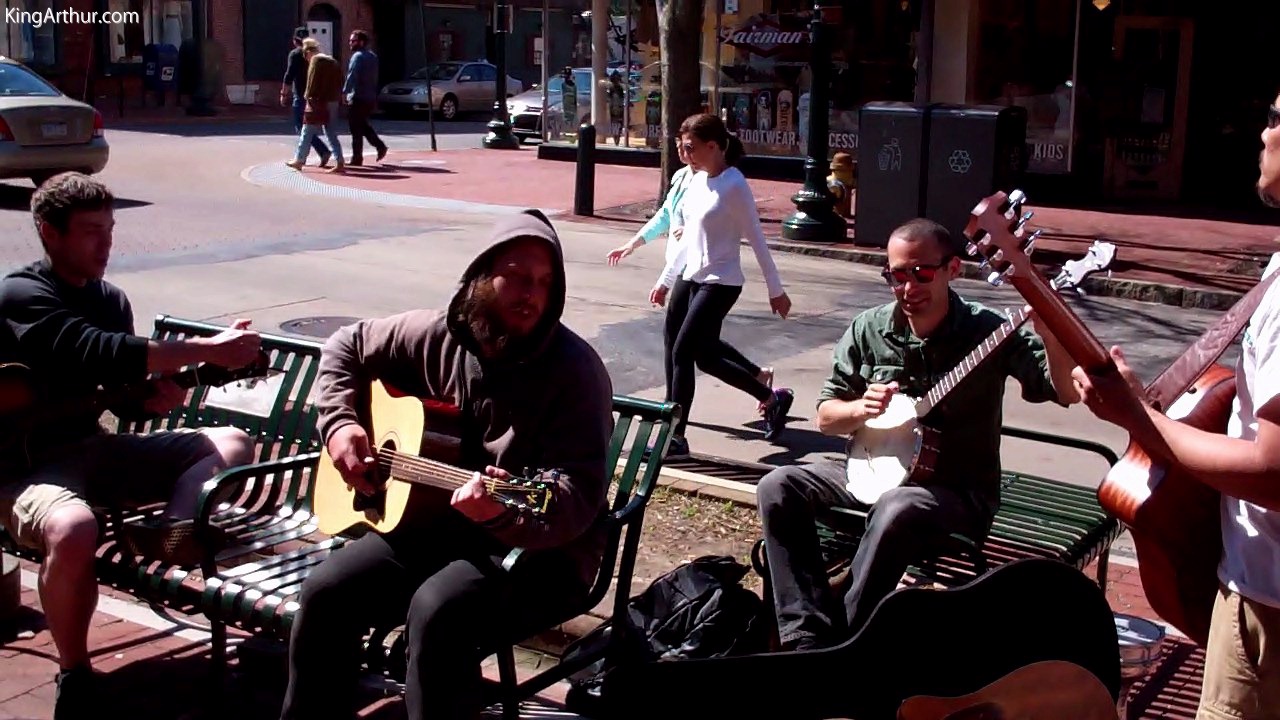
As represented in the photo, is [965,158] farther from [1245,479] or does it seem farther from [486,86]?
[486,86]

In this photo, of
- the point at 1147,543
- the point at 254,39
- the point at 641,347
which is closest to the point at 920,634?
the point at 1147,543

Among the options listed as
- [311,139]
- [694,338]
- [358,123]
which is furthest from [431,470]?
[358,123]

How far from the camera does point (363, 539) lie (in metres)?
4.03

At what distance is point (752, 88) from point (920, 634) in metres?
20.7

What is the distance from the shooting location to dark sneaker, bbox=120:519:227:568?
175 inches

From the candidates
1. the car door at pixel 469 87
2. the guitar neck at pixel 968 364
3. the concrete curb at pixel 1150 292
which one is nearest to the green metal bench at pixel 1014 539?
the guitar neck at pixel 968 364

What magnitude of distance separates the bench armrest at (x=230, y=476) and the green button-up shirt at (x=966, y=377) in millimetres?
1672

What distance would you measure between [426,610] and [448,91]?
112 ft

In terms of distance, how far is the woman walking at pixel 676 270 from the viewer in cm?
754

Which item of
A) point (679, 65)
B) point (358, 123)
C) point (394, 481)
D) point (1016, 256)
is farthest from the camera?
point (358, 123)

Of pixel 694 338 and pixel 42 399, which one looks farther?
pixel 694 338

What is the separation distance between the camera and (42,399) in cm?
458

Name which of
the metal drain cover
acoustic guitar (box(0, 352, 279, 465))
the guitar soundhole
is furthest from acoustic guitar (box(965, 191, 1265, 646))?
the metal drain cover

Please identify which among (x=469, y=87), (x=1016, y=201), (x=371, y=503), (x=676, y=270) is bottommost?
(x=371, y=503)
